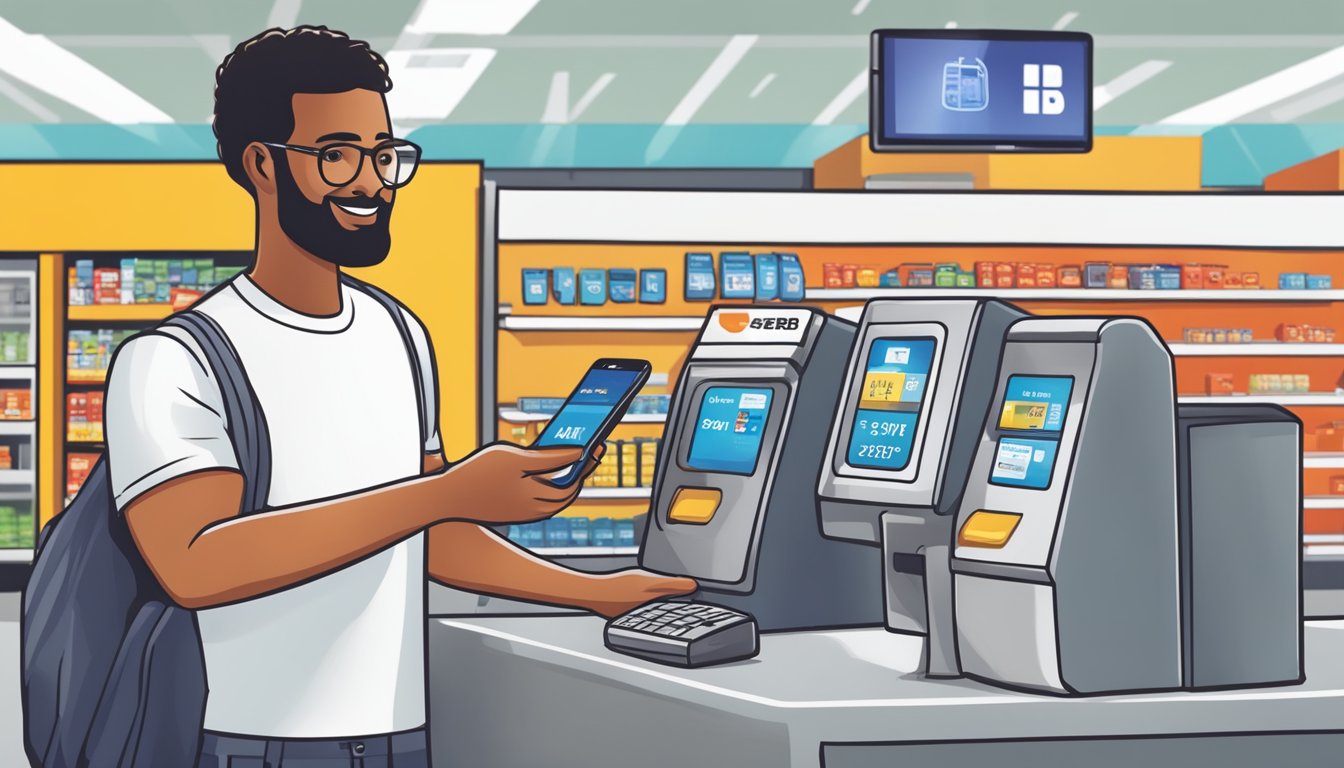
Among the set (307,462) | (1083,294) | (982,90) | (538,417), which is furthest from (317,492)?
(1083,294)

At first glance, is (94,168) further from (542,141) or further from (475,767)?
(475,767)

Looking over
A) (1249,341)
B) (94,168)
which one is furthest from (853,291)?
(94,168)

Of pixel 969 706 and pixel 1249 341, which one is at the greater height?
pixel 1249 341

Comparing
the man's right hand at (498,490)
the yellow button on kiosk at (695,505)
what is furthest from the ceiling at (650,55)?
the man's right hand at (498,490)

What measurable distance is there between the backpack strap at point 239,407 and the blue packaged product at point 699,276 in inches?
191

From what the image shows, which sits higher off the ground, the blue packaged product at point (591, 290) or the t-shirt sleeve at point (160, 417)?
the blue packaged product at point (591, 290)

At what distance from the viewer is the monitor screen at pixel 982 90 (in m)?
4.68

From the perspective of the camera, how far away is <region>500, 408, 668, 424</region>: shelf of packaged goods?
20.0 feet

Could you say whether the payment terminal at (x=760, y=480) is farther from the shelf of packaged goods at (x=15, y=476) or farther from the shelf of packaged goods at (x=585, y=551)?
the shelf of packaged goods at (x=15, y=476)

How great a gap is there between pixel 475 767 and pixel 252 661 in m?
0.57

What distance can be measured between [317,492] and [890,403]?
2.73 ft

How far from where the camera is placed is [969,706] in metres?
1.59

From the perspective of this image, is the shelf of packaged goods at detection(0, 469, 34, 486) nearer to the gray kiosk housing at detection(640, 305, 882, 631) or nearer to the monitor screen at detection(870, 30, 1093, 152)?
the monitor screen at detection(870, 30, 1093, 152)

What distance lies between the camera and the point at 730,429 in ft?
6.62
